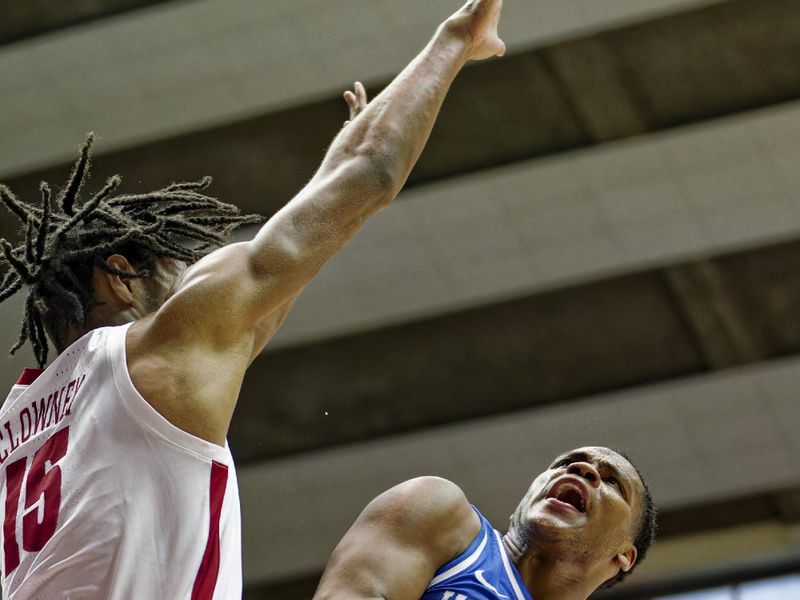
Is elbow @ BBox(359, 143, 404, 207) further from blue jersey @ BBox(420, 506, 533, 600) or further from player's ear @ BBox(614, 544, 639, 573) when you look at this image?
player's ear @ BBox(614, 544, 639, 573)

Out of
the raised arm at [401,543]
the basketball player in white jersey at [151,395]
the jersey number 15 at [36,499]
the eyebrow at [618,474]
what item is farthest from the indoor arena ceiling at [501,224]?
the jersey number 15 at [36,499]

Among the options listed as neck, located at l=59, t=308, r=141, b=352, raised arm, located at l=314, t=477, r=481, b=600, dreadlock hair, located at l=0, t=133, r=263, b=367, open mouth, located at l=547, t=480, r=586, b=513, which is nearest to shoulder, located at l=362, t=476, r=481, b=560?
raised arm, located at l=314, t=477, r=481, b=600

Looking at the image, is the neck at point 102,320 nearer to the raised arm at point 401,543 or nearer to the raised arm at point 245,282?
the raised arm at point 245,282

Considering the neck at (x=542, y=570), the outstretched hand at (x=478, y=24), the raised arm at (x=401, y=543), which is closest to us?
the outstretched hand at (x=478, y=24)

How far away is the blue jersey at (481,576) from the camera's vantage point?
3.48m

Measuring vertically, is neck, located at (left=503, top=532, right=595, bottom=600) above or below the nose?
below

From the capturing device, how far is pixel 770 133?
8.82 meters

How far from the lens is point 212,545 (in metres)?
2.54

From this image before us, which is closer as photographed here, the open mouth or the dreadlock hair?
the dreadlock hair

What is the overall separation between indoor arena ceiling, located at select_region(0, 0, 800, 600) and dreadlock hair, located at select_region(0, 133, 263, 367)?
18.4ft

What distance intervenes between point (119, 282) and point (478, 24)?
3.47 ft

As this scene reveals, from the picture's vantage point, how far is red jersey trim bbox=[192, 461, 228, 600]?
8.25 ft

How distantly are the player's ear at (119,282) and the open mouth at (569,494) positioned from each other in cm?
157

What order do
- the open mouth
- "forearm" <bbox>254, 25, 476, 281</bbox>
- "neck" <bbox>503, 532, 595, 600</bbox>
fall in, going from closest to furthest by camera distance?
"forearm" <bbox>254, 25, 476, 281</bbox>, "neck" <bbox>503, 532, 595, 600</bbox>, the open mouth
